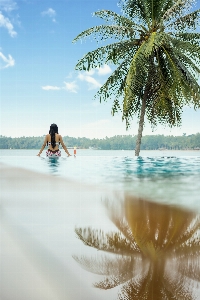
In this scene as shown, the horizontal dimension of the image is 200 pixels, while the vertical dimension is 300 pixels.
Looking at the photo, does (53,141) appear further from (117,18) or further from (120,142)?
(120,142)

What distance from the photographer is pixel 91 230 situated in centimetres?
285

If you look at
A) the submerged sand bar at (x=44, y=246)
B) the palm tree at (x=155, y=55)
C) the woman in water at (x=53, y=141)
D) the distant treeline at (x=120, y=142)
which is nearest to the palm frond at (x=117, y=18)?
the palm tree at (x=155, y=55)

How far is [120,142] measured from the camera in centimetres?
10231

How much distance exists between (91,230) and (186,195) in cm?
270

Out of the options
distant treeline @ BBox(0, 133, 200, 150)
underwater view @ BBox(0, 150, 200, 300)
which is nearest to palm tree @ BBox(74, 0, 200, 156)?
underwater view @ BBox(0, 150, 200, 300)

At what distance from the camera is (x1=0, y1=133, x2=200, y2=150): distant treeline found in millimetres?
95000

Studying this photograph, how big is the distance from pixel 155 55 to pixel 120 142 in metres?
83.7

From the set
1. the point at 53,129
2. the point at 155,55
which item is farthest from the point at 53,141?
the point at 155,55

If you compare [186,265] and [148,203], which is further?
[148,203]

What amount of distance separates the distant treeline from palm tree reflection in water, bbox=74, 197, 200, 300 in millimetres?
87513

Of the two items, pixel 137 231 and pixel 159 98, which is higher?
→ pixel 159 98

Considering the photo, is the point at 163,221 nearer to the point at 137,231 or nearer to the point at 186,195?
the point at 137,231

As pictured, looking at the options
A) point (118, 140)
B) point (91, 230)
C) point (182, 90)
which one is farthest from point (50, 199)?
point (118, 140)

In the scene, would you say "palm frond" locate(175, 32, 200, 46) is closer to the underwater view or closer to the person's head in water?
the person's head in water
